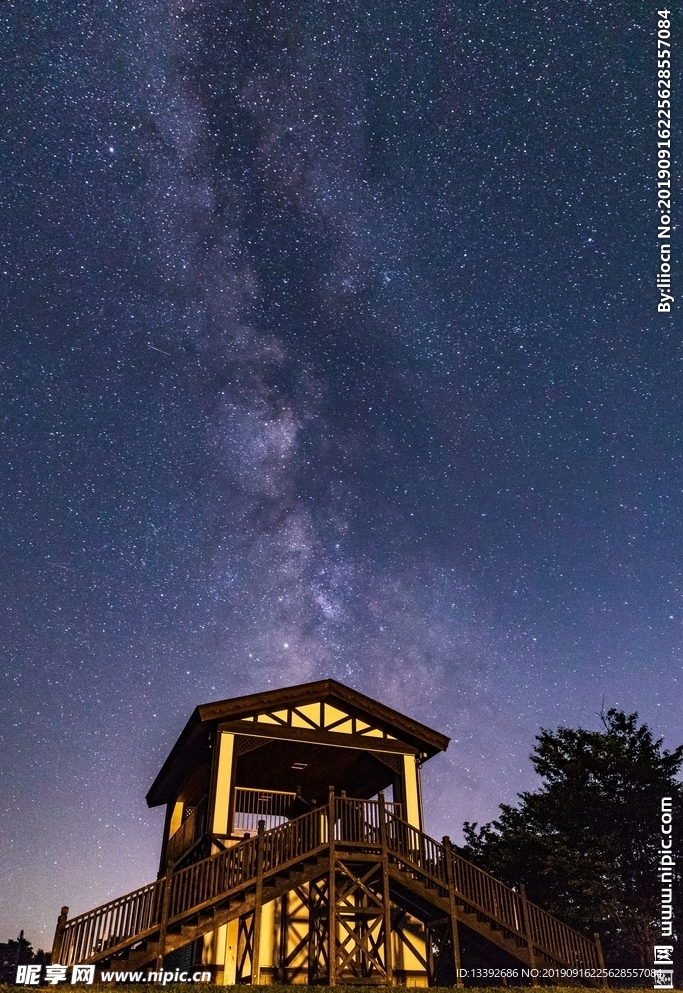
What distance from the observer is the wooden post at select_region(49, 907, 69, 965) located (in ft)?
44.6

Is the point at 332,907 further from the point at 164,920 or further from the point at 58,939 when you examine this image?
the point at 58,939

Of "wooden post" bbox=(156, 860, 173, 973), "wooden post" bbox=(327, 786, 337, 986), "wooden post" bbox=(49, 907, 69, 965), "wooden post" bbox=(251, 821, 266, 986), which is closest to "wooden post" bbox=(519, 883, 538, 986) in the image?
"wooden post" bbox=(327, 786, 337, 986)

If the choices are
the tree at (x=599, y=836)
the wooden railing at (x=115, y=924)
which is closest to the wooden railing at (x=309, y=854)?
the wooden railing at (x=115, y=924)

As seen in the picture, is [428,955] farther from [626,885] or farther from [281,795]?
[626,885]

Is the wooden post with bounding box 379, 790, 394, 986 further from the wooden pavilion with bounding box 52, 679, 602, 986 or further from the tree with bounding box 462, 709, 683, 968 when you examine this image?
the tree with bounding box 462, 709, 683, 968

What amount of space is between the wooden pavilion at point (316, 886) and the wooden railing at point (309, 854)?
0.10 feet

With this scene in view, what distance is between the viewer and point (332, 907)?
16812 mm

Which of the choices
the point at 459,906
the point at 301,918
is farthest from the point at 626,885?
the point at 301,918

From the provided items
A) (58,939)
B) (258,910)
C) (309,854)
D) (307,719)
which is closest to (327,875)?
(309,854)

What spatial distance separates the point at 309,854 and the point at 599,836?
1285cm

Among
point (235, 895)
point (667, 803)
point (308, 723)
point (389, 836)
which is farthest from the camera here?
point (667, 803)

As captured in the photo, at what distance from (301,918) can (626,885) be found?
11.7 meters

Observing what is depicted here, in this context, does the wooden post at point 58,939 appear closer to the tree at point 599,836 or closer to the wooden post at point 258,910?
the wooden post at point 258,910

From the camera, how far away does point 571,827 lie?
84.9 ft
